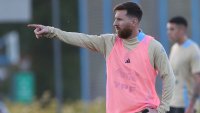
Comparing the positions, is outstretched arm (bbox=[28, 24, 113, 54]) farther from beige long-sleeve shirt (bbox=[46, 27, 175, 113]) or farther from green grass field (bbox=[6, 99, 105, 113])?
green grass field (bbox=[6, 99, 105, 113])

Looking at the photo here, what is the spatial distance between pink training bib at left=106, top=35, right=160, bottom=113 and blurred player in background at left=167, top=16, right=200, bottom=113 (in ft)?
8.98

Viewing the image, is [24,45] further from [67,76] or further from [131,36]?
[131,36]

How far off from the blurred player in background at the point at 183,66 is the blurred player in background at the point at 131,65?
265 centimetres

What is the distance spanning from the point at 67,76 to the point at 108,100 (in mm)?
21563

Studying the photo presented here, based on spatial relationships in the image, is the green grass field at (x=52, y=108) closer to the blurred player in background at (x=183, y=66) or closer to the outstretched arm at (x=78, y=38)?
the blurred player in background at (x=183, y=66)

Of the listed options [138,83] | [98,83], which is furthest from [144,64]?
[98,83]

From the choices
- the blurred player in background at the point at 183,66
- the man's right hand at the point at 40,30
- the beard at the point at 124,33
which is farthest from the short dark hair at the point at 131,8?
the blurred player in background at the point at 183,66

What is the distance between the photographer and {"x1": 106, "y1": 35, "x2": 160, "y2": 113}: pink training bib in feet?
29.3

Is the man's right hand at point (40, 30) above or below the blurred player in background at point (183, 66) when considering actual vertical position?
above

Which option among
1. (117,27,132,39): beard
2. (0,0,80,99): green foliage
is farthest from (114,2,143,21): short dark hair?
(0,0,80,99): green foliage

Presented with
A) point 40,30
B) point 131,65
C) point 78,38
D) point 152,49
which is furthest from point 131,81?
point 40,30

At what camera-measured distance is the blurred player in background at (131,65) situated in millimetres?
8953

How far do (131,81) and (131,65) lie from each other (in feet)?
0.51

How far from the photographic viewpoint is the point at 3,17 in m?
18.3
